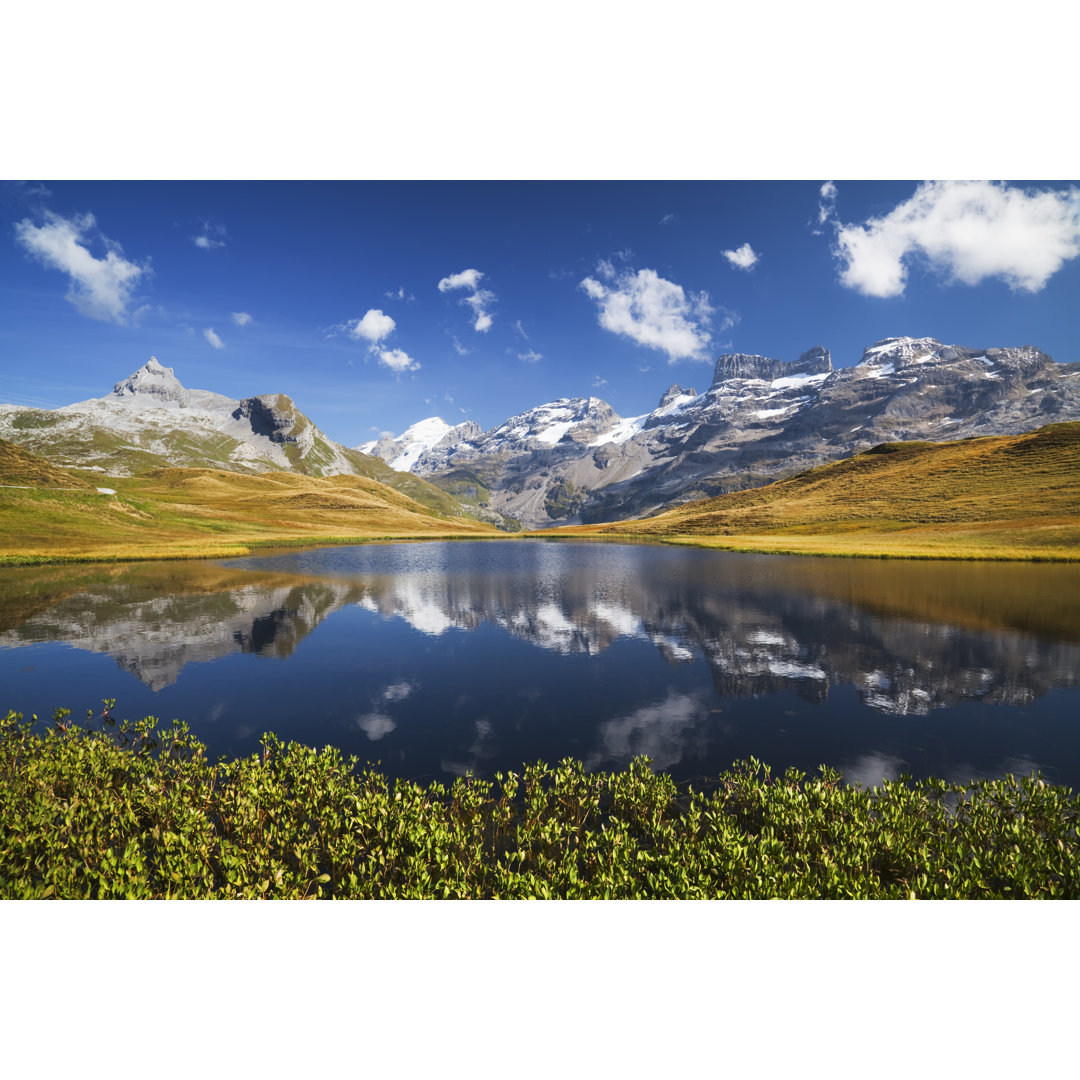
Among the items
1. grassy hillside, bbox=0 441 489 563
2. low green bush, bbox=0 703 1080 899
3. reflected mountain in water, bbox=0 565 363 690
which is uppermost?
grassy hillside, bbox=0 441 489 563

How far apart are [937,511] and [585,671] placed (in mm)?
145124

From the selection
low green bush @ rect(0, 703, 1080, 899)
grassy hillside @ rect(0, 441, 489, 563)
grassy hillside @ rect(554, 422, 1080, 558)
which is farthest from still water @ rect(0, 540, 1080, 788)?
grassy hillside @ rect(554, 422, 1080, 558)

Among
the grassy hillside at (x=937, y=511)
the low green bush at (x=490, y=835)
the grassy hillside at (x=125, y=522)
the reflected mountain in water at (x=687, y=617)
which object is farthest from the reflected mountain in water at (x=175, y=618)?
the grassy hillside at (x=937, y=511)

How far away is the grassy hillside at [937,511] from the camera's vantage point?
281 feet

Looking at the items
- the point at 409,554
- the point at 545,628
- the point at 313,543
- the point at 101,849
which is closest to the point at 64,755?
the point at 101,849

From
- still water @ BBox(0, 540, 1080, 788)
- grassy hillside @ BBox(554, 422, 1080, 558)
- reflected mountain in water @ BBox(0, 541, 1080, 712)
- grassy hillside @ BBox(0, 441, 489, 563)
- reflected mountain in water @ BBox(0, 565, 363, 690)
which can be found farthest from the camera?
grassy hillside @ BBox(554, 422, 1080, 558)

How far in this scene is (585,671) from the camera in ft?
83.0

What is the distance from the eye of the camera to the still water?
1698 cm

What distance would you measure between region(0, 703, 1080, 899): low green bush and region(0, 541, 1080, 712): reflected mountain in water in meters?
Result: 6.59

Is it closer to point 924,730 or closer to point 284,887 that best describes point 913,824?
point 924,730

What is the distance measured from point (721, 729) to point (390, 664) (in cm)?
1674

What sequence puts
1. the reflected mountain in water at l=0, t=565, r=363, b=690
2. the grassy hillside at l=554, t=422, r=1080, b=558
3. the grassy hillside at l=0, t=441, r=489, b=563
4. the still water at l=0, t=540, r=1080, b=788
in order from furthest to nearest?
the grassy hillside at l=554, t=422, r=1080, b=558 < the grassy hillside at l=0, t=441, r=489, b=563 < the reflected mountain in water at l=0, t=565, r=363, b=690 < the still water at l=0, t=540, r=1080, b=788

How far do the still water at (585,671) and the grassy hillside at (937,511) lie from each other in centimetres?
4706

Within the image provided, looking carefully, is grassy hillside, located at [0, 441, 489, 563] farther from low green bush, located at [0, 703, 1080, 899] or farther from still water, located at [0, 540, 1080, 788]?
low green bush, located at [0, 703, 1080, 899]
